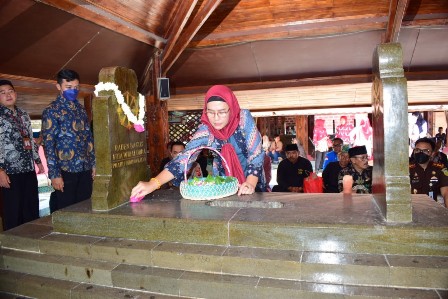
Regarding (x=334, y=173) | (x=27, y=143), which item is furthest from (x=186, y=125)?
(x=27, y=143)

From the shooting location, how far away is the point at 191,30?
6.22 metres

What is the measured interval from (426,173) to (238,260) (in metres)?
3.55

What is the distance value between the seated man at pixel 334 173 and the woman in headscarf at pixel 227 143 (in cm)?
225

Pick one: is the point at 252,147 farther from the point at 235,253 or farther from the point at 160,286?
the point at 160,286

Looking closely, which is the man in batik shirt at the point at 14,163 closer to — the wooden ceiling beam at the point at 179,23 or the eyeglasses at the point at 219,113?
the eyeglasses at the point at 219,113

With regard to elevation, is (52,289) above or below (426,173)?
below

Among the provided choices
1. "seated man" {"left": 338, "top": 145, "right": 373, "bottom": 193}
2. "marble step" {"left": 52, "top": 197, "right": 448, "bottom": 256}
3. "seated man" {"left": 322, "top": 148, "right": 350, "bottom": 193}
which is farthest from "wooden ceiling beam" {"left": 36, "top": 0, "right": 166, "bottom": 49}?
"seated man" {"left": 338, "top": 145, "right": 373, "bottom": 193}

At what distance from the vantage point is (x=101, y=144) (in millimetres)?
2668

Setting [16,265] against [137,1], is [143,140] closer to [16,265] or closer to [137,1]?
[16,265]

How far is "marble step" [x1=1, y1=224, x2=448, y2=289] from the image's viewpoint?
178 centimetres

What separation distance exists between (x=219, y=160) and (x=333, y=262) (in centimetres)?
162

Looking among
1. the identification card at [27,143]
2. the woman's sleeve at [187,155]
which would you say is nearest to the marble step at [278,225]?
the woman's sleeve at [187,155]

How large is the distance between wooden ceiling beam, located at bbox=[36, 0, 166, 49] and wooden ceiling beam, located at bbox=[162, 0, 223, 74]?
0.36m

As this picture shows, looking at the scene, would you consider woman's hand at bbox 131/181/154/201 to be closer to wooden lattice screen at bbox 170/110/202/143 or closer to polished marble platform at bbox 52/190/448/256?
polished marble platform at bbox 52/190/448/256
